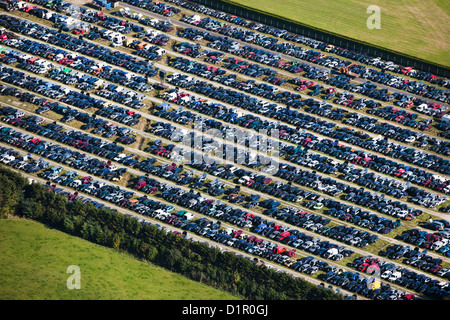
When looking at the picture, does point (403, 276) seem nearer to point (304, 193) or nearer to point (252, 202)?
point (304, 193)

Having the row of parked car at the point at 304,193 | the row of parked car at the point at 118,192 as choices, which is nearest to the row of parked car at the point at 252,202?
the row of parked car at the point at 304,193

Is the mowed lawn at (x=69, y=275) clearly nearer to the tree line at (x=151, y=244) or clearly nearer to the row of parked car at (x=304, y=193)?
the tree line at (x=151, y=244)

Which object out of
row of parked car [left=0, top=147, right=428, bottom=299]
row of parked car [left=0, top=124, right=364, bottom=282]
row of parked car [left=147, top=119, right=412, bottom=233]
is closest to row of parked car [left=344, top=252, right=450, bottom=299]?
row of parked car [left=0, top=147, right=428, bottom=299]

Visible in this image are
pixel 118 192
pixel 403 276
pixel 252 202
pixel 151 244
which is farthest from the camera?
pixel 252 202

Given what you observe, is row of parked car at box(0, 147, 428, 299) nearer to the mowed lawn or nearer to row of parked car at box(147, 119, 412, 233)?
row of parked car at box(147, 119, 412, 233)

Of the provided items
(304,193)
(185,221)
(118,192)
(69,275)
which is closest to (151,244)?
(185,221)

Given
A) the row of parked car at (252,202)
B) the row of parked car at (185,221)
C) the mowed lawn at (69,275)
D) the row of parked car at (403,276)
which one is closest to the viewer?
the mowed lawn at (69,275)
